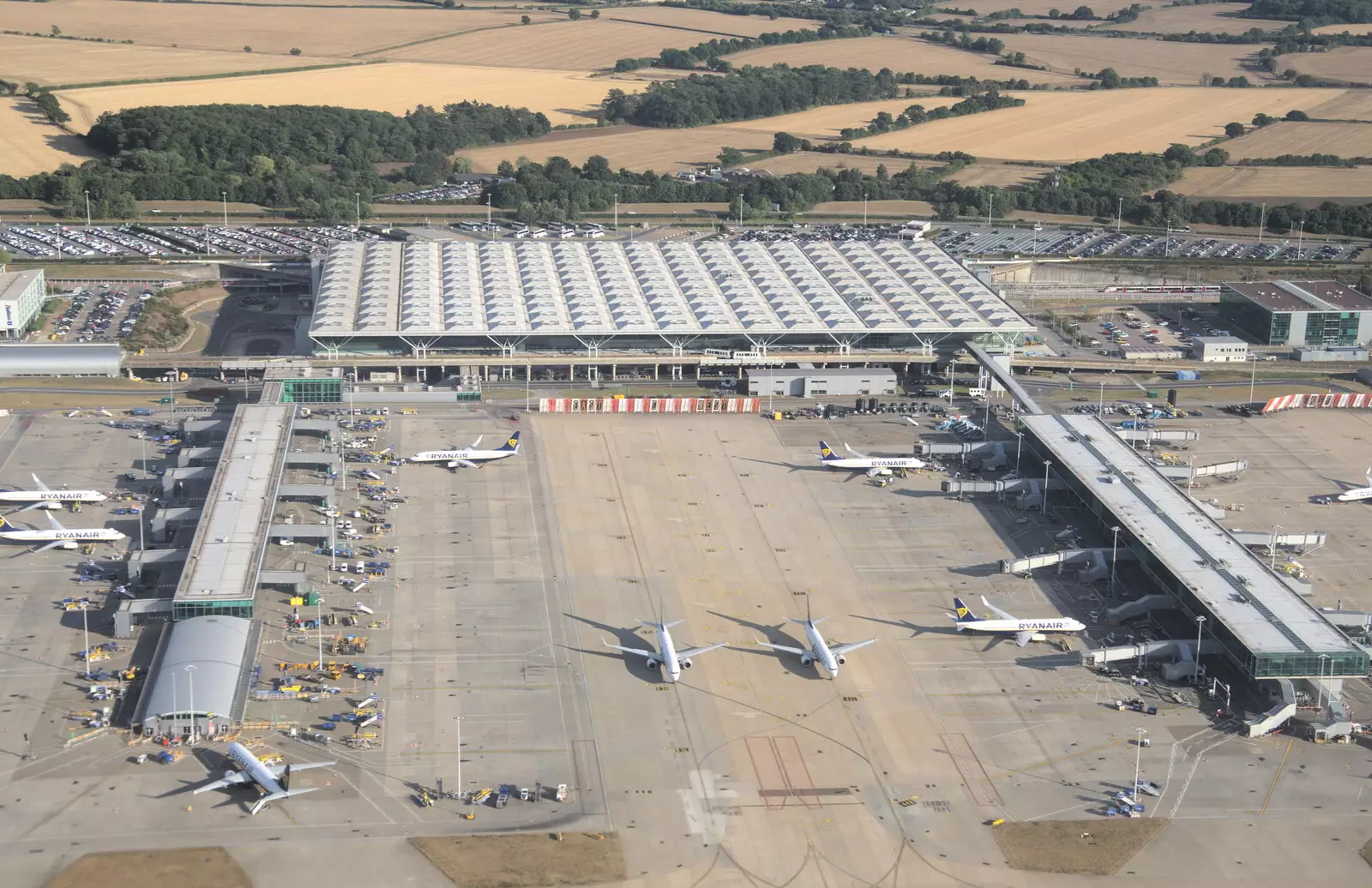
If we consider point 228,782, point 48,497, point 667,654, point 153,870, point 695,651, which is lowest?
point 153,870

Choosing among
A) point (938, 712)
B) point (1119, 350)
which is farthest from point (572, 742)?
point (1119, 350)

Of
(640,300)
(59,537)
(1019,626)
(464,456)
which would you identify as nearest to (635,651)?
(1019,626)

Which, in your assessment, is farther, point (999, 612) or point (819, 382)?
point (819, 382)

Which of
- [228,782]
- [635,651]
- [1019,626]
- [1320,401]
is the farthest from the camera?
[1320,401]

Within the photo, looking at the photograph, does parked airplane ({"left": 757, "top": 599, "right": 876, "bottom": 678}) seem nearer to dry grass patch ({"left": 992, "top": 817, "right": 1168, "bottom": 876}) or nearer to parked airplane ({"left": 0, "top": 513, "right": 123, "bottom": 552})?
dry grass patch ({"left": 992, "top": 817, "right": 1168, "bottom": 876})

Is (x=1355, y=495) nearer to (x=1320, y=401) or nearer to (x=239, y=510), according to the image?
(x=1320, y=401)
